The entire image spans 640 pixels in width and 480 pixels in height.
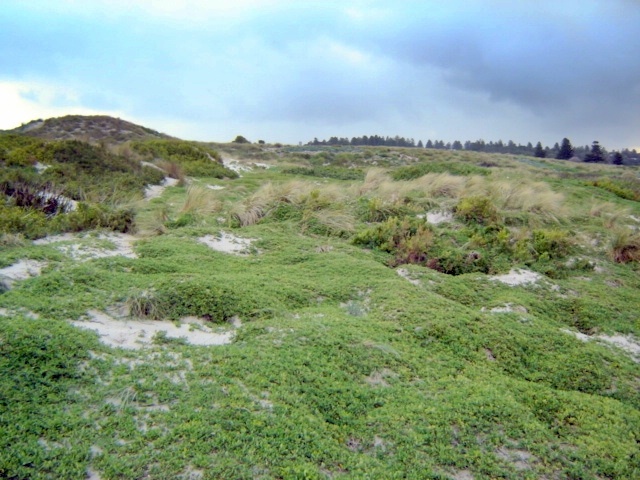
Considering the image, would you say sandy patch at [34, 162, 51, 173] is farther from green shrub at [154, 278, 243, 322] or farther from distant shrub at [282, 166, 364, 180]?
distant shrub at [282, 166, 364, 180]

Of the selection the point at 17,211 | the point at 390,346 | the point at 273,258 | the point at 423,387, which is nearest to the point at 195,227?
the point at 273,258

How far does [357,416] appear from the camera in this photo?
11.5ft

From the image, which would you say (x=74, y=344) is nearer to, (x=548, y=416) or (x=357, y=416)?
(x=357, y=416)

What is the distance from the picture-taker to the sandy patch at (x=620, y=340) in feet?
17.3

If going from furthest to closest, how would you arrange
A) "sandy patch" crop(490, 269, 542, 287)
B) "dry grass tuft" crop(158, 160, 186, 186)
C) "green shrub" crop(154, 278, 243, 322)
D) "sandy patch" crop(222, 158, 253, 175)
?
1. "sandy patch" crop(222, 158, 253, 175)
2. "dry grass tuft" crop(158, 160, 186, 186)
3. "sandy patch" crop(490, 269, 542, 287)
4. "green shrub" crop(154, 278, 243, 322)

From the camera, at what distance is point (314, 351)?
13.7 feet

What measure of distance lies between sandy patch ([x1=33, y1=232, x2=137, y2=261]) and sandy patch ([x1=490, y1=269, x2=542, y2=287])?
599 centimetres

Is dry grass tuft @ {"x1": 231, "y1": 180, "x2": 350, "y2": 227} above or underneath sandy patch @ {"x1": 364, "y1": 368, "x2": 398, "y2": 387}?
above

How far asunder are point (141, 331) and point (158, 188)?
11.6 metres

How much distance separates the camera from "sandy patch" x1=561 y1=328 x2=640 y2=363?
5267 mm

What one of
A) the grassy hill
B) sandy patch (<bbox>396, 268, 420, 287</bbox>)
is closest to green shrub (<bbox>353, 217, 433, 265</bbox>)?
the grassy hill

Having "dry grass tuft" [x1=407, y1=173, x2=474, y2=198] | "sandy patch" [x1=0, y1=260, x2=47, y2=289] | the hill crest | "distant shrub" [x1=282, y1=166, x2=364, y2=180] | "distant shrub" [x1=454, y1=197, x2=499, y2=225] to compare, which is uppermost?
the hill crest

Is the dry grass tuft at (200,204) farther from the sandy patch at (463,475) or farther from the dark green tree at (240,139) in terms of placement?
the dark green tree at (240,139)

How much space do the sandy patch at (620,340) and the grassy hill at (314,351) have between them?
0.03 metres
